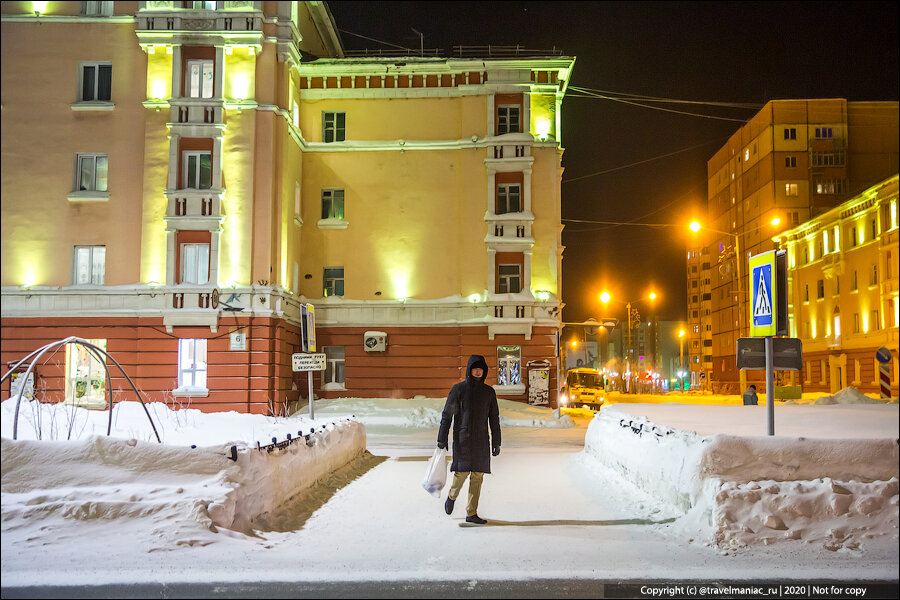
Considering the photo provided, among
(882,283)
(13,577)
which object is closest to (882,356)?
(13,577)

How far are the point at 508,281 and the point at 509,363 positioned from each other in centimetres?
380

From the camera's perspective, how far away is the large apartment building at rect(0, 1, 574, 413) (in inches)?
1185

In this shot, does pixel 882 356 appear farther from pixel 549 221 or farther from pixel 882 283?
pixel 549 221

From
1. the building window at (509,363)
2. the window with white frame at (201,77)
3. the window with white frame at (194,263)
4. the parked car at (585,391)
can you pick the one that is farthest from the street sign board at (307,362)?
the parked car at (585,391)

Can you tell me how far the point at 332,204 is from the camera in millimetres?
→ 37469

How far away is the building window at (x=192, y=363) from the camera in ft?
101

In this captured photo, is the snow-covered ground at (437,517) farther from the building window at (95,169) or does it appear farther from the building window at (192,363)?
the building window at (192,363)

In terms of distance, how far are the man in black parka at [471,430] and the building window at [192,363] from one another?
22990 mm

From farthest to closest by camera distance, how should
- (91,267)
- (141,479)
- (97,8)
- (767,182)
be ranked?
(767,182)
(97,8)
(91,267)
(141,479)

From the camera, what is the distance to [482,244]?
36.3 meters

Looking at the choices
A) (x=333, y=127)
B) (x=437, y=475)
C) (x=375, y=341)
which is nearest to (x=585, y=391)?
(x=375, y=341)

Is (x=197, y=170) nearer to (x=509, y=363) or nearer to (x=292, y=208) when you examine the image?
(x=292, y=208)

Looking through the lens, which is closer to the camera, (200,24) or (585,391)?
(200,24)

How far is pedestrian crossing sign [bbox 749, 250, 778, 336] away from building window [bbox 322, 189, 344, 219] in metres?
29.9
